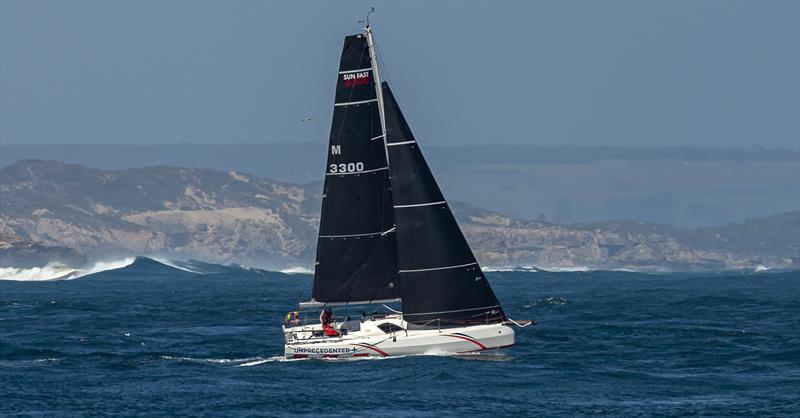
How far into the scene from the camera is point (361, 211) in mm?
60594

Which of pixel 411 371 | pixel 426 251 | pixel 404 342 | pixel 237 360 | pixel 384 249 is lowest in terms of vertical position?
pixel 411 371

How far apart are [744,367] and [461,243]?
1153 centimetres

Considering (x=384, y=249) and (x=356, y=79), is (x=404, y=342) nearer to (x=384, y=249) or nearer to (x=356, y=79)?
(x=384, y=249)

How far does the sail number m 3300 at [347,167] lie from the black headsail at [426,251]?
2.18 meters

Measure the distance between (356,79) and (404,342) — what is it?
1012cm

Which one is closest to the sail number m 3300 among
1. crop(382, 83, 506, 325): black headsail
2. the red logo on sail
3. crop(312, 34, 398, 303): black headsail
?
crop(312, 34, 398, 303): black headsail

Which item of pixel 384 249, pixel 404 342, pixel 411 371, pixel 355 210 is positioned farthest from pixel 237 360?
pixel 411 371

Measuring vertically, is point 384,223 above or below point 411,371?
above

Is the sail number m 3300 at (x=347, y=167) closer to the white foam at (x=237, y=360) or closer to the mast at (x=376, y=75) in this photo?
the mast at (x=376, y=75)

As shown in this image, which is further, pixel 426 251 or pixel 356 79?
pixel 356 79

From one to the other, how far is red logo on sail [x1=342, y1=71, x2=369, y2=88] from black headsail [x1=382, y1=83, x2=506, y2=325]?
1625mm

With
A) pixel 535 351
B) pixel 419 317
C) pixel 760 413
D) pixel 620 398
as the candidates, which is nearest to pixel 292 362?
pixel 419 317

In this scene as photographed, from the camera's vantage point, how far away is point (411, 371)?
5494 cm

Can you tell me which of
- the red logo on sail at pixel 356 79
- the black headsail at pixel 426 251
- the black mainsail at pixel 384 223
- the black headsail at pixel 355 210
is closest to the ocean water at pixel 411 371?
the black headsail at pixel 426 251
